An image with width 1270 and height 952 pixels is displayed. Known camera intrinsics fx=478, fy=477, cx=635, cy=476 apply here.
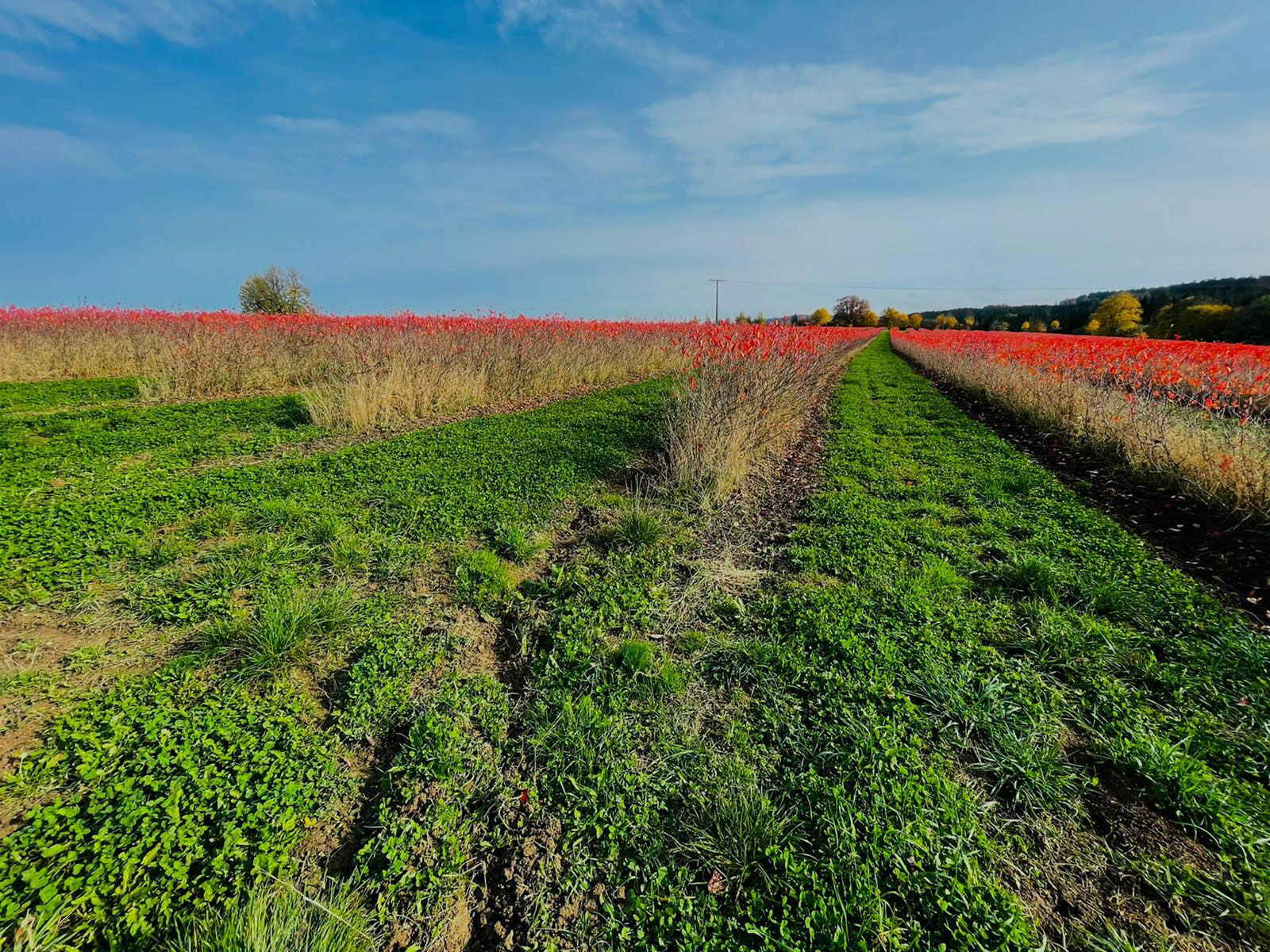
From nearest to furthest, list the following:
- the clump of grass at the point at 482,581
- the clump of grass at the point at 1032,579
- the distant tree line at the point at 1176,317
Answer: the clump of grass at the point at 482,581, the clump of grass at the point at 1032,579, the distant tree line at the point at 1176,317

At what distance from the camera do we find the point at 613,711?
2.40 meters

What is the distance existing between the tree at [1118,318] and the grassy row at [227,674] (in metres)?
61.7

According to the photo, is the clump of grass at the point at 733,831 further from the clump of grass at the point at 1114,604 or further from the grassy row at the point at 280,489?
the clump of grass at the point at 1114,604

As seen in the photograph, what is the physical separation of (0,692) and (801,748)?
3698mm

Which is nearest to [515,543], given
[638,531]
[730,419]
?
[638,531]

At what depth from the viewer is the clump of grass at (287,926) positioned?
1.38 meters

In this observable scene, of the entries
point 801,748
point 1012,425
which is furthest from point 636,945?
point 1012,425

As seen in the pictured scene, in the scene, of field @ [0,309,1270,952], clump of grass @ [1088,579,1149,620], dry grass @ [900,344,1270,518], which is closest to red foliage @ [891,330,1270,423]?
dry grass @ [900,344,1270,518]

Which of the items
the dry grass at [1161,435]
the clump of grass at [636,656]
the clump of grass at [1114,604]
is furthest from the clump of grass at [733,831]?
the dry grass at [1161,435]

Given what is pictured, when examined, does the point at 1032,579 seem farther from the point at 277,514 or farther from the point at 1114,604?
the point at 277,514

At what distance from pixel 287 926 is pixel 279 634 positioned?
146 cm

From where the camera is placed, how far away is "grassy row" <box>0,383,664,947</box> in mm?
1570

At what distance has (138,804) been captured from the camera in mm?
1717

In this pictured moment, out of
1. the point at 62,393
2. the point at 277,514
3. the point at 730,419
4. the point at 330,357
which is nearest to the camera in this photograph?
the point at 277,514
